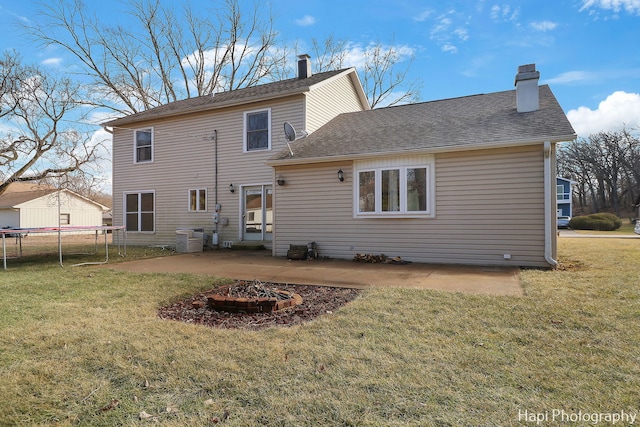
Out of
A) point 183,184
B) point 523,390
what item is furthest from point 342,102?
point 523,390

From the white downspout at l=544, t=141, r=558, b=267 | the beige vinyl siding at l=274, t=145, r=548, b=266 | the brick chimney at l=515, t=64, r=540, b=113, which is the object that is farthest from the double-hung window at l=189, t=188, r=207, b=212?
the white downspout at l=544, t=141, r=558, b=267

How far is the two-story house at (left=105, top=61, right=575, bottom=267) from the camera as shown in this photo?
7.38 metres

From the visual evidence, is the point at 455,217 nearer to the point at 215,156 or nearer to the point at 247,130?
the point at 247,130

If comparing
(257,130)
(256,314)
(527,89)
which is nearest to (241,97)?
(257,130)

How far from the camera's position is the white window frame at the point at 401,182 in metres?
8.04

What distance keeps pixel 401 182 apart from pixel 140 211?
418 inches

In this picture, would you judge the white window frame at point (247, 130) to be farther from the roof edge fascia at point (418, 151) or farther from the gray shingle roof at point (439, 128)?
the roof edge fascia at point (418, 151)

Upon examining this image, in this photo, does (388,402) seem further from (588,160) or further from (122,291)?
(588,160)

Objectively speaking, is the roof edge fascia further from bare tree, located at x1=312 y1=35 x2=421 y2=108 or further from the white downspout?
bare tree, located at x1=312 y1=35 x2=421 y2=108

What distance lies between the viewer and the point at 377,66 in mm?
23156

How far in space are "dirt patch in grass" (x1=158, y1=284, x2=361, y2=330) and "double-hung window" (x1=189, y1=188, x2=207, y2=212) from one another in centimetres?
792

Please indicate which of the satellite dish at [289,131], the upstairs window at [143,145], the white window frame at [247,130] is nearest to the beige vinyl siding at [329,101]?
the white window frame at [247,130]

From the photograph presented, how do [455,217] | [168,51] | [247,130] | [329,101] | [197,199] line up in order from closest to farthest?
[455,217] < [247,130] < [329,101] < [197,199] < [168,51]

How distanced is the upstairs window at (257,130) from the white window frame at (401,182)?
4.09m
